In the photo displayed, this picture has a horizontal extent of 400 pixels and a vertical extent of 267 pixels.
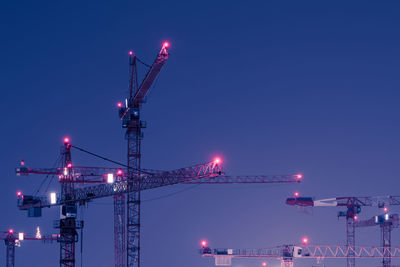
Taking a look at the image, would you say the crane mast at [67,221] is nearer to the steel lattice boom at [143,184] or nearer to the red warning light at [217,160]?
the steel lattice boom at [143,184]

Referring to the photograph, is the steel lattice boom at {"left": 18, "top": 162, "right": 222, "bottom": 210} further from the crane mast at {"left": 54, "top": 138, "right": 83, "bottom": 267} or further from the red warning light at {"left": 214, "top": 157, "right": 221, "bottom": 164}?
the crane mast at {"left": 54, "top": 138, "right": 83, "bottom": 267}

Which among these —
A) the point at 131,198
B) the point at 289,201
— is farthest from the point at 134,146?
the point at 289,201

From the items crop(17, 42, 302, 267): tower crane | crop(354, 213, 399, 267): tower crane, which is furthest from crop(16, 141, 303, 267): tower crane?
crop(354, 213, 399, 267): tower crane

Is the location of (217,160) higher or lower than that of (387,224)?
higher

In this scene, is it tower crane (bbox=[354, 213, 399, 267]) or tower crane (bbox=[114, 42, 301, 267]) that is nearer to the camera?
tower crane (bbox=[114, 42, 301, 267])

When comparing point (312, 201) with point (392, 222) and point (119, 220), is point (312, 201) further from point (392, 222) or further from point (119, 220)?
point (119, 220)

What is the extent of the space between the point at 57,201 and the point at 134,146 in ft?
49.8

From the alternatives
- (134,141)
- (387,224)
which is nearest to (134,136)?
(134,141)

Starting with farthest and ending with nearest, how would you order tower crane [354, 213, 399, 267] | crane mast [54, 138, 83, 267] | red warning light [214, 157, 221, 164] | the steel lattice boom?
1. tower crane [354, 213, 399, 267]
2. the steel lattice boom
3. red warning light [214, 157, 221, 164]
4. crane mast [54, 138, 83, 267]

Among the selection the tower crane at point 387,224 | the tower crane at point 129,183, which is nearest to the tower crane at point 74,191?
the tower crane at point 129,183

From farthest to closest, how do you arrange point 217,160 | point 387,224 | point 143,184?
point 387,224
point 143,184
point 217,160

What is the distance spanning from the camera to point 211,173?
3812 inches

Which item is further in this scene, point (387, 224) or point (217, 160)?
point (387, 224)

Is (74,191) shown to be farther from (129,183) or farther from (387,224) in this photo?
(387,224)
